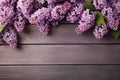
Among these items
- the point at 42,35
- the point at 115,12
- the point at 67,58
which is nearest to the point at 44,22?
the point at 42,35

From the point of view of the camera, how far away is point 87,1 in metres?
1.43

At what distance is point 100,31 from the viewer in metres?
1.39

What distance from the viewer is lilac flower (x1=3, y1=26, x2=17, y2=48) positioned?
145 centimetres

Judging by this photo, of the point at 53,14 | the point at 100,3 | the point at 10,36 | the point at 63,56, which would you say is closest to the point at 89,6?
the point at 100,3

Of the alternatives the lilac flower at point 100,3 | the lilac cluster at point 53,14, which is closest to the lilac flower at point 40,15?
the lilac cluster at point 53,14

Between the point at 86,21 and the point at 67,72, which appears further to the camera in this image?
the point at 67,72

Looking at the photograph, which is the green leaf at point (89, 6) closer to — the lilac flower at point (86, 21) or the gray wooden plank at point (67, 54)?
the lilac flower at point (86, 21)

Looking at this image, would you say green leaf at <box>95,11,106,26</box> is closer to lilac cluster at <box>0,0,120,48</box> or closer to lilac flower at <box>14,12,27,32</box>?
lilac cluster at <box>0,0,120,48</box>

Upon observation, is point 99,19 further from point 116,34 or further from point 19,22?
point 19,22

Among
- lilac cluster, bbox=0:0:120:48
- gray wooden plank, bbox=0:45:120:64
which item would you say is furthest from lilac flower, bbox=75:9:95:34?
gray wooden plank, bbox=0:45:120:64

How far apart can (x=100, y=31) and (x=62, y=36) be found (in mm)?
199

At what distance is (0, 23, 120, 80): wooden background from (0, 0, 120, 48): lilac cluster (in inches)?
2.0

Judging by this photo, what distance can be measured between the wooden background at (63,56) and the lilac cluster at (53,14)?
2.0 inches

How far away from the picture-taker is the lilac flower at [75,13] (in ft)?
4.59
